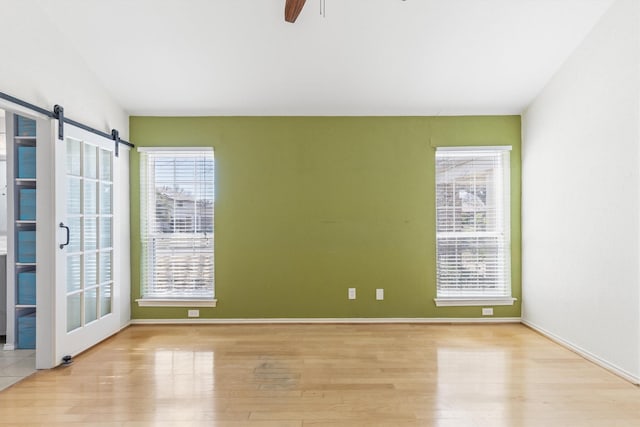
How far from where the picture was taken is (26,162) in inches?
138

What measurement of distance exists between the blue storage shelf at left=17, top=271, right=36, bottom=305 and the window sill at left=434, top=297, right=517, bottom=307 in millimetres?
4087

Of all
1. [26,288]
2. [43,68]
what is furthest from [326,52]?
[26,288]

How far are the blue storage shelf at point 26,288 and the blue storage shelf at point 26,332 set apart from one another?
186 mm

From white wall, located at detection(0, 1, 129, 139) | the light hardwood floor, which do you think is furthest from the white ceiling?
the light hardwood floor

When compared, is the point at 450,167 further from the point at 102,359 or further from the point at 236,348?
the point at 102,359

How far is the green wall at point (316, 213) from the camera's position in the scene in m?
4.42

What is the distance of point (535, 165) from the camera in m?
4.18

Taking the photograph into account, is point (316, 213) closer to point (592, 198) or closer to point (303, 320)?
point (303, 320)

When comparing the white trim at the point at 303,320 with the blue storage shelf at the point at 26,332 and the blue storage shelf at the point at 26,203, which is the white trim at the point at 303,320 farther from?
the blue storage shelf at the point at 26,203

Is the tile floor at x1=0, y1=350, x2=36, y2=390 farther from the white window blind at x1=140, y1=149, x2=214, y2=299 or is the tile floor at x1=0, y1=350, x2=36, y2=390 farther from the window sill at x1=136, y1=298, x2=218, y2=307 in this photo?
the white window blind at x1=140, y1=149, x2=214, y2=299

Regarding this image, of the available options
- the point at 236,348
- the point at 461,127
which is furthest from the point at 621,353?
the point at 236,348

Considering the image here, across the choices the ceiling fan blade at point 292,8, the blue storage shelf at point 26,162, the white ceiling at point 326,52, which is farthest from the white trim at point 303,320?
the ceiling fan blade at point 292,8

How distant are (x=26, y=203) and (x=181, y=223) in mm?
1451

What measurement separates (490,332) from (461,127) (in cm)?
230
